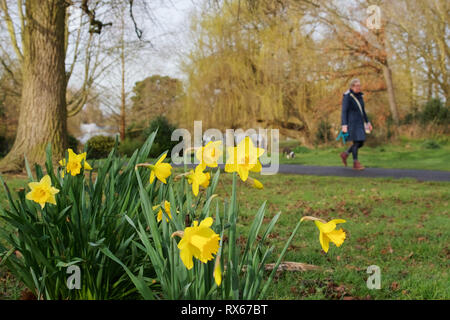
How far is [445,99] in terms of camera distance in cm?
1728

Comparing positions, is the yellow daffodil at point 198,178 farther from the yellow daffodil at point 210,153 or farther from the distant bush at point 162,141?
the distant bush at point 162,141

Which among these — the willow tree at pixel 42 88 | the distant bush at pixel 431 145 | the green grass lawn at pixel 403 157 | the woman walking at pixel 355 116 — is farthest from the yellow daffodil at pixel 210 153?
the distant bush at pixel 431 145

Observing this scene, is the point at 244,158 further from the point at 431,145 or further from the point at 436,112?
the point at 436,112

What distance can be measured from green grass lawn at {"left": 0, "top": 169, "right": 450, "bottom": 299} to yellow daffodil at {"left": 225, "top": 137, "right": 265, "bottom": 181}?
1.02m

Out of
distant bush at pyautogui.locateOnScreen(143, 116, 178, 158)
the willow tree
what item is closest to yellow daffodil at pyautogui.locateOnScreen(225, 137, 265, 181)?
distant bush at pyautogui.locateOnScreen(143, 116, 178, 158)

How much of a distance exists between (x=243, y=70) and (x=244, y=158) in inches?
655

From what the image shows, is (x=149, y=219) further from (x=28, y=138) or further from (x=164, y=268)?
(x=28, y=138)

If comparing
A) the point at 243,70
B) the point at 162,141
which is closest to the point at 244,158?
the point at 162,141

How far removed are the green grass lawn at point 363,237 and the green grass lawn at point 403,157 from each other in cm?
382

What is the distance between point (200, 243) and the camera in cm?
113

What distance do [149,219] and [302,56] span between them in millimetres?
17109

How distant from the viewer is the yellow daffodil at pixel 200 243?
114 centimetres

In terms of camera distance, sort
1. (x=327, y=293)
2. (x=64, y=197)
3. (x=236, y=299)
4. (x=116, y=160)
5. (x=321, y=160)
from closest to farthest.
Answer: (x=236, y=299) → (x=64, y=197) → (x=116, y=160) → (x=327, y=293) → (x=321, y=160)

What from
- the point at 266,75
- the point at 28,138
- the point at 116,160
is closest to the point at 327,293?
the point at 116,160
